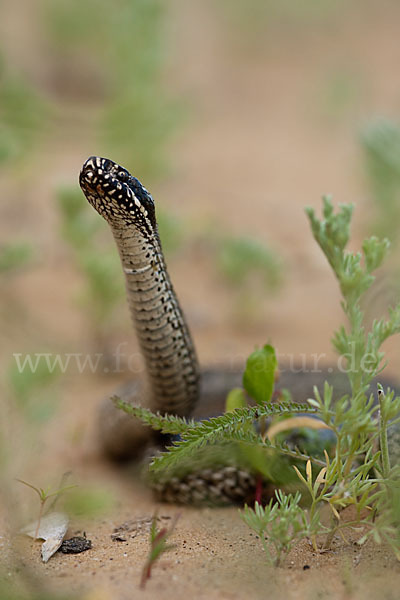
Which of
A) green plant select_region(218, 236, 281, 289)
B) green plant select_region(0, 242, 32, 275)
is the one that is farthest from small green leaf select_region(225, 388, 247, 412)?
green plant select_region(218, 236, 281, 289)

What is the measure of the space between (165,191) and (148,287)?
5.86m

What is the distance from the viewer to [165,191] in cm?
884

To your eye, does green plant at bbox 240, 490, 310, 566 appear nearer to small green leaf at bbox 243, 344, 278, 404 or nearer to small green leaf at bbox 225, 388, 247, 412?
small green leaf at bbox 243, 344, 278, 404

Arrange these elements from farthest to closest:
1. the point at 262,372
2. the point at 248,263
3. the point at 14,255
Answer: the point at 248,263 < the point at 14,255 < the point at 262,372

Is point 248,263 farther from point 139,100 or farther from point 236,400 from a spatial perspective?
point 236,400

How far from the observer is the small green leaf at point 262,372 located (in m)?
2.89

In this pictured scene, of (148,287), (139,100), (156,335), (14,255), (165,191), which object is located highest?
(139,100)

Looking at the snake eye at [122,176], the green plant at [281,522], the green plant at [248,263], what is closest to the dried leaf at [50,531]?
the green plant at [281,522]

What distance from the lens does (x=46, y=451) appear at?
4160 millimetres

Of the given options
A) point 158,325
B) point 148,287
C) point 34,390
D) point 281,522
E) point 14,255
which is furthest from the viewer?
point 14,255

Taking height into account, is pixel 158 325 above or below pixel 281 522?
above

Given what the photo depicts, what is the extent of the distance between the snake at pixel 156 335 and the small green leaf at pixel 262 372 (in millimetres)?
545

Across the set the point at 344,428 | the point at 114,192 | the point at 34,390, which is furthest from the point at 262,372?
the point at 34,390

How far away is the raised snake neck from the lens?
293 cm
